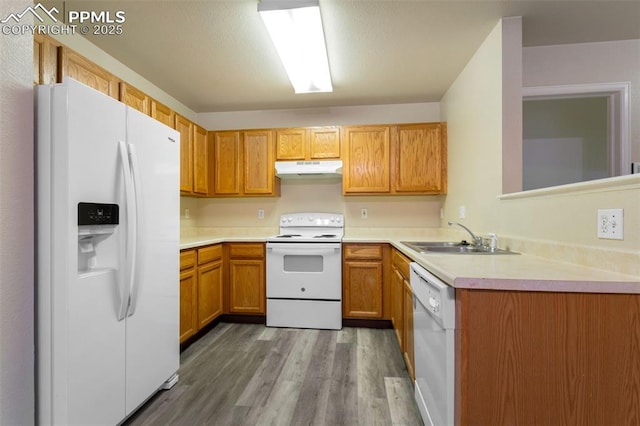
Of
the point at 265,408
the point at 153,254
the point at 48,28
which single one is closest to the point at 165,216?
the point at 153,254

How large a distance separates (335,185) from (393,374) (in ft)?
7.02

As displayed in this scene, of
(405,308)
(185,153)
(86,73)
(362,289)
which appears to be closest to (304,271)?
(362,289)

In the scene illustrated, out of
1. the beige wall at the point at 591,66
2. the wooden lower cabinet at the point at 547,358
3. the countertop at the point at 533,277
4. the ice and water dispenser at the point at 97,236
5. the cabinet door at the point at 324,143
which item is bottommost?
the wooden lower cabinet at the point at 547,358

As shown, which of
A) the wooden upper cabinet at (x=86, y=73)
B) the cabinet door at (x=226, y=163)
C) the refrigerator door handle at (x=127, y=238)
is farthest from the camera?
the cabinet door at (x=226, y=163)

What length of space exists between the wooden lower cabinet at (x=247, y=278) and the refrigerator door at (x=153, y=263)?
3.63 feet

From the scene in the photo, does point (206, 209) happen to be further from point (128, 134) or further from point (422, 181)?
point (422, 181)

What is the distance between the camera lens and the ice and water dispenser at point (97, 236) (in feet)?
4.05

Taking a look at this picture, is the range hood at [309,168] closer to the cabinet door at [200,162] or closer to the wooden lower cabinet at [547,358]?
the cabinet door at [200,162]

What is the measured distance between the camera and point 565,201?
128 centimetres

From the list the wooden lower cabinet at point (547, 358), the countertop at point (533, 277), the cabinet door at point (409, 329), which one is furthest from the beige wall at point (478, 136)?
the wooden lower cabinet at point (547, 358)

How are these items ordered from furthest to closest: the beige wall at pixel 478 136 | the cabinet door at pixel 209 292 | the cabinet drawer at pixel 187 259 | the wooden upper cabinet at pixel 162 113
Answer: the cabinet door at pixel 209 292 → the wooden upper cabinet at pixel 162 113 → the cabinet drawer at pixel 187 259 → the beige wall at pixel 478 136

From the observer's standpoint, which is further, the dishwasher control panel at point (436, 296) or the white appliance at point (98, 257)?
the white appliance at point (98, 257)

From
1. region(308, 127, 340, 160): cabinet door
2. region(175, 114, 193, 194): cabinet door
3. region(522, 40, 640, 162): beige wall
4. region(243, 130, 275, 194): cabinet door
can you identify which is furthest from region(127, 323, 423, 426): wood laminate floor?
region(522, 40, 640, 162): beige wall

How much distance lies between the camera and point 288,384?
1.88m
